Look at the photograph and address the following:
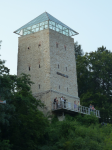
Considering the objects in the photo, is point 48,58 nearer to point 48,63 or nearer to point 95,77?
point 48,63

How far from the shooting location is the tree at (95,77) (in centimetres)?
4684

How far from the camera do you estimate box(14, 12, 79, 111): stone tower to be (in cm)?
3850

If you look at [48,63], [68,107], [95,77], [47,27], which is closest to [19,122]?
[68,107]

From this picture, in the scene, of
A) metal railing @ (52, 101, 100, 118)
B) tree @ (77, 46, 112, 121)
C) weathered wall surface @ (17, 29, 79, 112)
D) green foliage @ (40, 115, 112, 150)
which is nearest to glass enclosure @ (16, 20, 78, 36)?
weathered wall surface @ (17, 29, 79, 112)

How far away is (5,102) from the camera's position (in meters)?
24.1

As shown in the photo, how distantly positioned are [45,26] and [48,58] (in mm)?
4471

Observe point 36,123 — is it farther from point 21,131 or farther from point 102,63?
point 102,63

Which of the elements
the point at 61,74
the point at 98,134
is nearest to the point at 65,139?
the point at 98,134

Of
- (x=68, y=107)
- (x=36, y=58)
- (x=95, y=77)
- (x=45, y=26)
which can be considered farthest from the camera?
(x=95, y=77)

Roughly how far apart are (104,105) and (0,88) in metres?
23.1

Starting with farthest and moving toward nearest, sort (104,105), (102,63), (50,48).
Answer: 1. (102,63)
2. (104,105)
3. (50,48)

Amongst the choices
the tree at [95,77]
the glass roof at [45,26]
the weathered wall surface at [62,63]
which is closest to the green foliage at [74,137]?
the weathered wall surface at [62,63]

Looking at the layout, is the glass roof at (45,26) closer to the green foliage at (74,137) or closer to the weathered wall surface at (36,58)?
the weathered wall surface at (36,58)

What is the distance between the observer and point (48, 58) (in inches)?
1540
